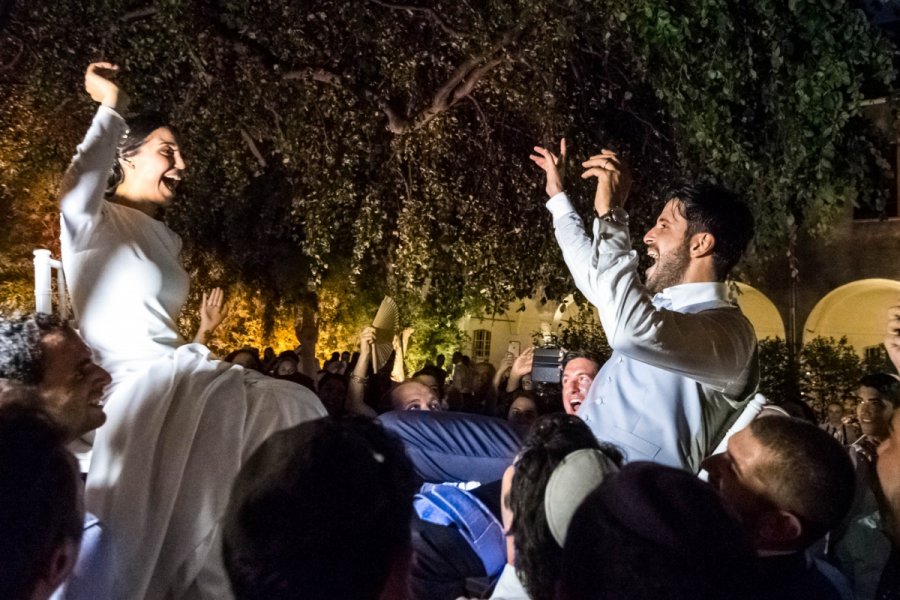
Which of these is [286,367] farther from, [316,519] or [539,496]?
[316,519]

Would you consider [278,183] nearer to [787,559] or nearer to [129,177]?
[129,177]

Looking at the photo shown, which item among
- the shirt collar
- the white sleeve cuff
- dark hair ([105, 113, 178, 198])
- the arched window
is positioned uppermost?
dark hair ([105, 113, 178, 198])

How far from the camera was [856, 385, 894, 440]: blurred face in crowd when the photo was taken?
5145mm

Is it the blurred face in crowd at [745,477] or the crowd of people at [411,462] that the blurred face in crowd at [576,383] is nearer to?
the crowd of people at [411,462]

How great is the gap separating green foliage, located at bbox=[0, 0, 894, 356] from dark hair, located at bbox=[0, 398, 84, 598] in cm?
560

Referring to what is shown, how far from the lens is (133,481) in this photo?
104 inches

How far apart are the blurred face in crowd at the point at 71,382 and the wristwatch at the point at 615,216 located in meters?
1.65

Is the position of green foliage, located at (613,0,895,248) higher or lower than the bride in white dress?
higher

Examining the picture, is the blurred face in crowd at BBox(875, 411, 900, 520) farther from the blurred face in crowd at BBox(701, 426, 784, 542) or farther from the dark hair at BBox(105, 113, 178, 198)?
the dark hair at BBox(105, 113, 178, 198)

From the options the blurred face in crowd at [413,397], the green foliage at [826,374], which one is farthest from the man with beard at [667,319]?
the green foliage at [826,374]

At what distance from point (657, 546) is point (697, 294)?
1.72 m

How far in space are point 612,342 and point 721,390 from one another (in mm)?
514

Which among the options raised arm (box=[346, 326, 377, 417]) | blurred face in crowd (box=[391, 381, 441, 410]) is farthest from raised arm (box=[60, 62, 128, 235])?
raised arm (box=[346, 326, 377, 417])

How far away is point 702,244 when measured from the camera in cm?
310
